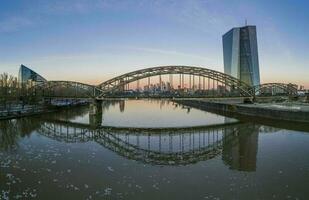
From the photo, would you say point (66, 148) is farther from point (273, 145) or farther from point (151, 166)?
point (273, 145)

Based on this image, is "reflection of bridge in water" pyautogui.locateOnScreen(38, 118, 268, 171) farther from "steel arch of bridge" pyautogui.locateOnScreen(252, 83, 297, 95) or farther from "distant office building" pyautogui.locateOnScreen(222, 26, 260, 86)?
"distant office building" pyautogui.locateOnScreen(222, 26, 260, 86)

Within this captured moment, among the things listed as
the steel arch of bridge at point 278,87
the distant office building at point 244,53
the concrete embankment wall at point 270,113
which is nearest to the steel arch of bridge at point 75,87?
the concrete embankment wall at point 270,113

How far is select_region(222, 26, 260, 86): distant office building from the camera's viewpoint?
181875mm

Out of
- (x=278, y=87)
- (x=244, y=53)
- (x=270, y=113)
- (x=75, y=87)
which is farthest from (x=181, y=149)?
(x=244, y=53)

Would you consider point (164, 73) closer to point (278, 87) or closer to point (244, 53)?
point (278, 87)

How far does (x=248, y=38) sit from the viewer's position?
181 m

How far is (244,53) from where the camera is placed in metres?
Answer: 185

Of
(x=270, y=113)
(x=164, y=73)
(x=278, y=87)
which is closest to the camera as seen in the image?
(x=270, y=113)

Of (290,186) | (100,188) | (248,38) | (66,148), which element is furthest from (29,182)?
(248,38)

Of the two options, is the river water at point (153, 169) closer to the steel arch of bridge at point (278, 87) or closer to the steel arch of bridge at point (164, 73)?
the steel arch of bridge at point (164, 73)

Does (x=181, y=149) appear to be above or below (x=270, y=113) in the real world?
below

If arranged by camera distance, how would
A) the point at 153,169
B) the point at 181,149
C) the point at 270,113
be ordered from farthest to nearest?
1. the point at 270,113
2. the point at 181,149
3. the point at 153,169

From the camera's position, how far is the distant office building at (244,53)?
7160 inches

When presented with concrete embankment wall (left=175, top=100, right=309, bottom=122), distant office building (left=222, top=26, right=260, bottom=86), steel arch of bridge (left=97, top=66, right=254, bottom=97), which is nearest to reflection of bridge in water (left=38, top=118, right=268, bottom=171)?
concrete embankment wall (left=175, top=100, right=309, bottom=122)
